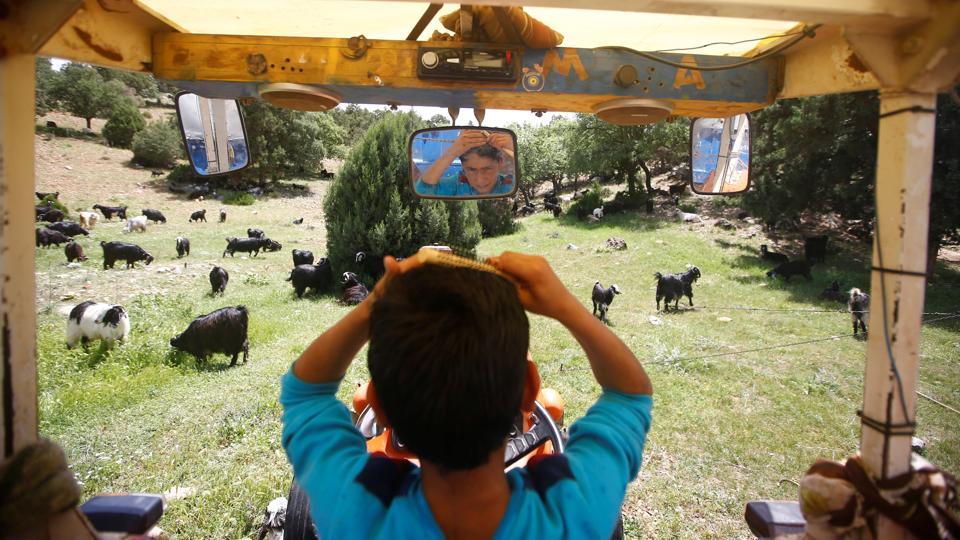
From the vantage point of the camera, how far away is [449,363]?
947mm

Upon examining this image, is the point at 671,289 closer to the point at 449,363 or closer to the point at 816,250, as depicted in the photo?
the point at 816,250

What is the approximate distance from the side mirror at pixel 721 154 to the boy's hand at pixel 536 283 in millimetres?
1937

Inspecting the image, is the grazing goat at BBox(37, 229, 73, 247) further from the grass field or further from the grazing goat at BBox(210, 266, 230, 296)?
the grazing goat at BBox(210, 266, 230, 296)

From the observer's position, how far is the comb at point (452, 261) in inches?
42.2

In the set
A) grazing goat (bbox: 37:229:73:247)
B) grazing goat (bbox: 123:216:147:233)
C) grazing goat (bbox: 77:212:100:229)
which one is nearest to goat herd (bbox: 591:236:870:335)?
grazing goat (bbox: 37:229:73:247)

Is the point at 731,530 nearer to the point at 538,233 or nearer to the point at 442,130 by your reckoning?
the point at 442,130

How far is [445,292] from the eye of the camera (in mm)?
987

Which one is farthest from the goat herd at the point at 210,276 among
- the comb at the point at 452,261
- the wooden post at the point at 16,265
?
the comb at the point at 452,261

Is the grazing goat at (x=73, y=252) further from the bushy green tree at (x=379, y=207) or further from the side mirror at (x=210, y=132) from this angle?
the side mirror at (x=210, y=132)

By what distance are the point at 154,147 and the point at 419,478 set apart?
39.2m

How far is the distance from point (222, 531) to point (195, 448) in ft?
5.03

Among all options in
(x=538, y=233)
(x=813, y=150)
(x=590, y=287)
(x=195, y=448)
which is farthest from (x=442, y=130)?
(x=538, y=233)

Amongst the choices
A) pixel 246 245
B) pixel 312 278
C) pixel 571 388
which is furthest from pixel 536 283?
pixel 246 245

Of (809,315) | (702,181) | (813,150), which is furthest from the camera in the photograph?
(813,150)
